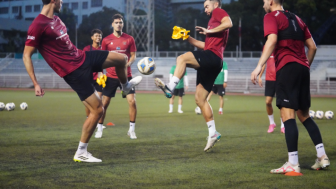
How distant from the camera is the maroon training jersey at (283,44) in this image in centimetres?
478

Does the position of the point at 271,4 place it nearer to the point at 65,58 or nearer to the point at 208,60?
the point at 208,60

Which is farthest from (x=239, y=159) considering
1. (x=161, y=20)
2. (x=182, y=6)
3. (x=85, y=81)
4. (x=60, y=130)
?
(x=182, y=6)

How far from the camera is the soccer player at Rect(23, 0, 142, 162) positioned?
5.14 meters

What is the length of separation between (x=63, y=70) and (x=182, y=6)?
79693mm

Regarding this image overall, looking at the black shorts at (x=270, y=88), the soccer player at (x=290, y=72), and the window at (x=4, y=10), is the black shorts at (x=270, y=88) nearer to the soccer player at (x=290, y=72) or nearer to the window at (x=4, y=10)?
the soccer player at (x=290, y=72)

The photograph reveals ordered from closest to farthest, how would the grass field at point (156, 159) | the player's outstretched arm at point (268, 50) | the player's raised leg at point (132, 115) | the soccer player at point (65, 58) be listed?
the grass field at point (156, 159) → the player's outstretched arm at point (268, 50) → the soccer player at point (65, 58) → the player's raised leg at point (132, 115)

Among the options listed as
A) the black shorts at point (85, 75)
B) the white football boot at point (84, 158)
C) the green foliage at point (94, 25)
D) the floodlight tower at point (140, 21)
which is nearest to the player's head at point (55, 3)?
the black shorts at point (85, 75)

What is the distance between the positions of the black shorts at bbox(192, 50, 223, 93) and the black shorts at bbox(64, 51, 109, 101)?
1564 millimetres

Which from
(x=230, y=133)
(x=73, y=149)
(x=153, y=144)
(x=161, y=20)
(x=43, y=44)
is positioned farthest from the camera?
(x=161, y=20)

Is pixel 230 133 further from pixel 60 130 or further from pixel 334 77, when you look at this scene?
pixel 334 77

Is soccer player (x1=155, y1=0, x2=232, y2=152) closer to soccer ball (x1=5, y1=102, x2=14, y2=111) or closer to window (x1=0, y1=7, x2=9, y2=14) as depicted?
soccer ball (x1=5, y1=102, x2=14, y2=111)

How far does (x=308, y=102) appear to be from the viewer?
16.3 ft

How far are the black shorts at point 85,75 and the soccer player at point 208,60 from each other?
96 centimetres

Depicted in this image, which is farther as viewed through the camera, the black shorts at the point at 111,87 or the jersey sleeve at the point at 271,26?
the black shorts at the point at 111,87
